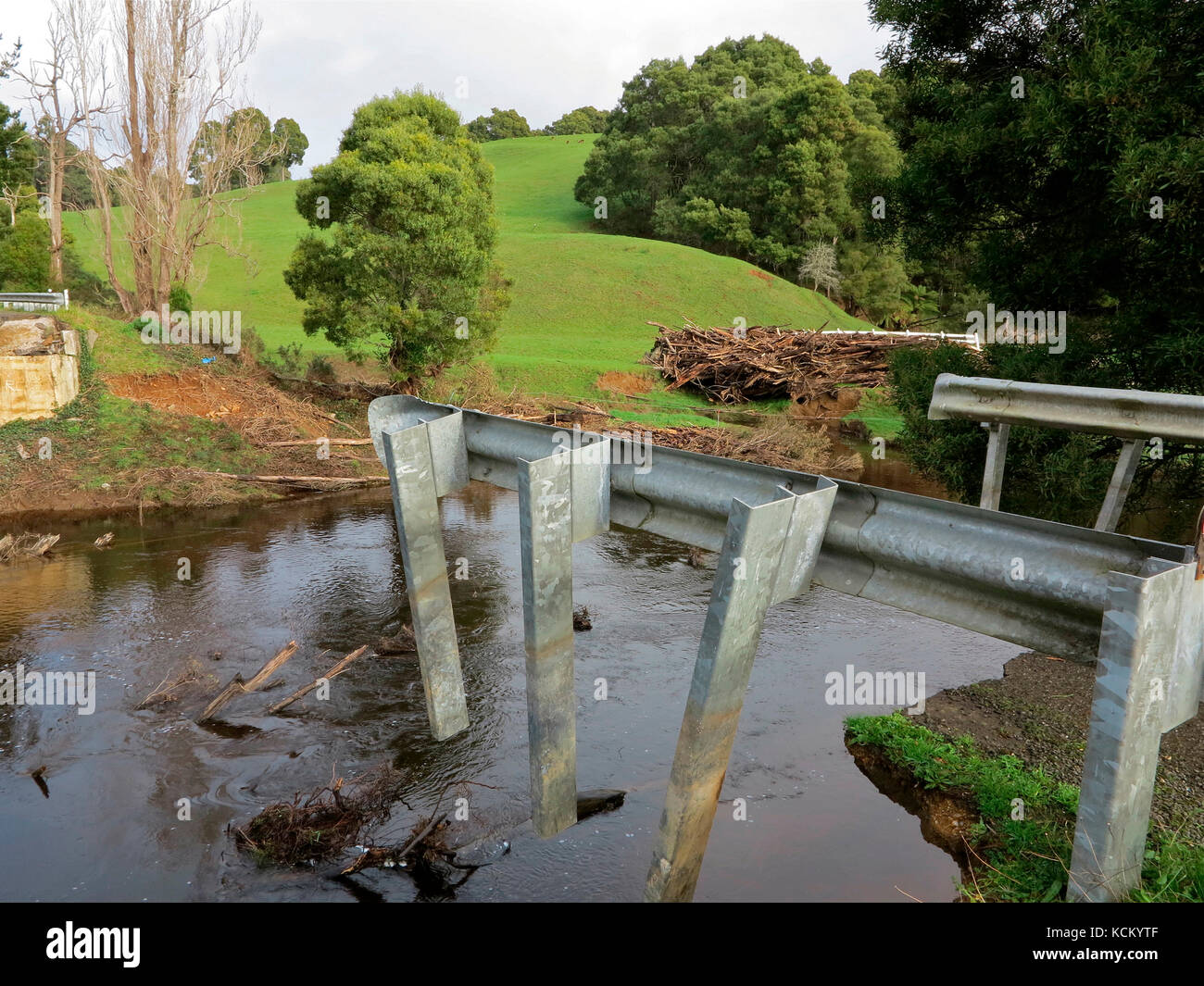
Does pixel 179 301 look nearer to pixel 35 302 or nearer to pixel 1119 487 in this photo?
pixel 35 302

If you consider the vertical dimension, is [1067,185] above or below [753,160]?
below

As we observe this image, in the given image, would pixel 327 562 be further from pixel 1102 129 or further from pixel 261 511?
pixel 1102 129

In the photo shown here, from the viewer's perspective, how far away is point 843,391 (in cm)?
2812

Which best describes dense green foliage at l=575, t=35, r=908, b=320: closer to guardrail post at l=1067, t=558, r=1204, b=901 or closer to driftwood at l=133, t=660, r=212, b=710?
driftwood at l=133, t=660, r=212, b=710

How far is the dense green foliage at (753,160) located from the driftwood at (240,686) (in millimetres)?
36843

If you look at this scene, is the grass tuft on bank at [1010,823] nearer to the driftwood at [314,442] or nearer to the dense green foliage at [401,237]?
the driftwood at [314,442]

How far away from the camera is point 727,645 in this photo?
4.64m

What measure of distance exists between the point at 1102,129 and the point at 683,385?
20.5 meters

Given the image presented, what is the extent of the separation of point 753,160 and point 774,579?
48.8 m

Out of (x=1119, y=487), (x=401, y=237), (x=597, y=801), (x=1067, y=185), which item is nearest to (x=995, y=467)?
(x=1119, y=487)

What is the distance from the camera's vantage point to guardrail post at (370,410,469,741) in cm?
659

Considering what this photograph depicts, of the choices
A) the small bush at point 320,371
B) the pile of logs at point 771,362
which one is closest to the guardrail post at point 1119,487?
the small bush at point 320,371

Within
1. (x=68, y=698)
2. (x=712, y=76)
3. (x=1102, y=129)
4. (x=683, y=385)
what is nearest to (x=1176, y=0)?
(x=1102, y=129)

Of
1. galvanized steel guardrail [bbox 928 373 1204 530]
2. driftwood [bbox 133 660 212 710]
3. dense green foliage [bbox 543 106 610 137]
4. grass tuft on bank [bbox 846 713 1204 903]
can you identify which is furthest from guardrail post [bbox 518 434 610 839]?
dense green foliage [bbox 543 106 610 137]
